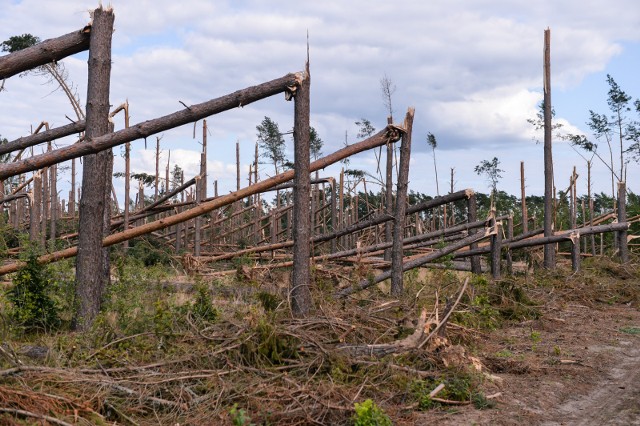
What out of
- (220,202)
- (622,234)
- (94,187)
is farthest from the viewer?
(622,234)

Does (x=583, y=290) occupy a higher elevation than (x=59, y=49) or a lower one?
lower

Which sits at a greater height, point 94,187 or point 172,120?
point 172,120

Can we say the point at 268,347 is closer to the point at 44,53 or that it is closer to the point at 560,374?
the point at 560,374

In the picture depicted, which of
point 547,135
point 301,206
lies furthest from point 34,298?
point 547,135

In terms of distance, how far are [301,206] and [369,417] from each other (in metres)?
3.52

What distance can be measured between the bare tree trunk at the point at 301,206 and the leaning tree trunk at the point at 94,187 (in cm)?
243

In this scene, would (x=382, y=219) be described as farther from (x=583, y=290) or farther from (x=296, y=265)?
Result: (x=583, y=290)

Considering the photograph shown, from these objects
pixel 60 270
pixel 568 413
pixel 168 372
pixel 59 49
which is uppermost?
pixel 59 49

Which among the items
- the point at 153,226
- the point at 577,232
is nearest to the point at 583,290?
the point at 577,232

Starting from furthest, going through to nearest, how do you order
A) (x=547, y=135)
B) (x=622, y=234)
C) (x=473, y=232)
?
1. (x=622, y=234)
2. (x=547, y=135)
3. (x=473, y=232)

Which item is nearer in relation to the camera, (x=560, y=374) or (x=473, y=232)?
A: (x=560, y=374)

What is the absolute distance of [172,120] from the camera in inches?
323

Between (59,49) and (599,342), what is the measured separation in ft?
26.3

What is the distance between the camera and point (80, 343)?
7.09 meters
